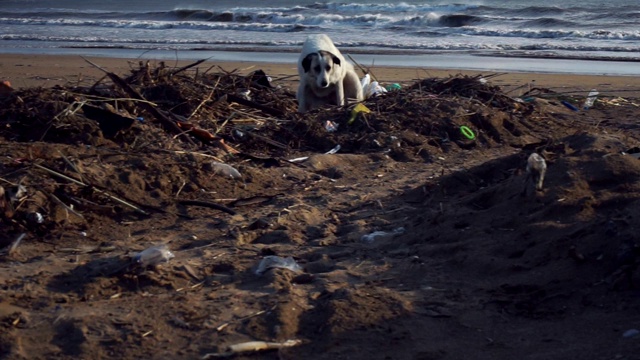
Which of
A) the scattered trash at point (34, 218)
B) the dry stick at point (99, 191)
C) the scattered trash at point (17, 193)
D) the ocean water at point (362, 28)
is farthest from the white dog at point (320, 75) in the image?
the ocean water at point (362, 28)

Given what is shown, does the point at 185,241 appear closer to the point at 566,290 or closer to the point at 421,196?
the point at 421,196

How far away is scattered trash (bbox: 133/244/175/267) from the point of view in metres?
4.32

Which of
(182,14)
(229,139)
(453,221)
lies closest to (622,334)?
(453,221)

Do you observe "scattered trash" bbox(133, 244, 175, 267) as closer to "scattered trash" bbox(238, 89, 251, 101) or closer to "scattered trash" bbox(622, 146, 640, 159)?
"scattered trash" bbox(622, 146, 640, 159)

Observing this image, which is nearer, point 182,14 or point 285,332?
point 285,332

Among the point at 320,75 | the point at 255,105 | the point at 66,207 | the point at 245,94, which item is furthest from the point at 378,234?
the point at 320,75

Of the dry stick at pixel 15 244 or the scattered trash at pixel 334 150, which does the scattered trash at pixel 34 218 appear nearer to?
the dry stick at pixel 15 244

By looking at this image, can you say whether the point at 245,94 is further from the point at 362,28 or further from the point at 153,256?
the point at 362,28

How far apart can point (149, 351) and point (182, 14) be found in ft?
110

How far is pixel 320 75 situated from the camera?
9125 millimetres

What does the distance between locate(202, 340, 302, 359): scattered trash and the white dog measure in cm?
575

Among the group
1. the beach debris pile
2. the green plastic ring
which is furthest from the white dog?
the green plastic ring

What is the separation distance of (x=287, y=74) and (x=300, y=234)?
31.6 feet

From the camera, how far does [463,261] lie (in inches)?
171
